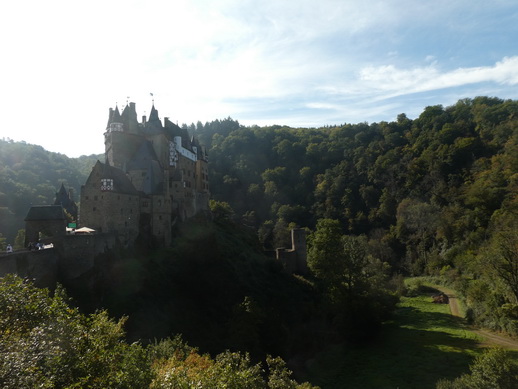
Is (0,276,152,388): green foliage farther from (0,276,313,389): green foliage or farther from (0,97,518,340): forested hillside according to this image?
(0,97,518,340): forested hillside

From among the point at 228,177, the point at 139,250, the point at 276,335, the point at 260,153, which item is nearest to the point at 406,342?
the point at 276,335

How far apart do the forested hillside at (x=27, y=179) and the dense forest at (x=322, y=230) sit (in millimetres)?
443

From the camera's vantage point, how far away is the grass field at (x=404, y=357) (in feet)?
108

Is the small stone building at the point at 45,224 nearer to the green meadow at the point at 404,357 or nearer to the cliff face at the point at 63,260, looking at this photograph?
the cliff face at the point at 63,260

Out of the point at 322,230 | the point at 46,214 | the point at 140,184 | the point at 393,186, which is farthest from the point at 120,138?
the point at 393,186

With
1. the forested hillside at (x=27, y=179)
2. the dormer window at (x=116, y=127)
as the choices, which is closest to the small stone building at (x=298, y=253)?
the dormer window at (x=116, y=127)

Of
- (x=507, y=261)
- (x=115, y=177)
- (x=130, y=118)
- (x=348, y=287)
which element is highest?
(x=130, y=118)

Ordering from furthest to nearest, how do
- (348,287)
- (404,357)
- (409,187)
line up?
(409,187), (348,287), (404,357)

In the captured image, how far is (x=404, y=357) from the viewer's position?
122 ft

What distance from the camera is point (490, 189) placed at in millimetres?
68625

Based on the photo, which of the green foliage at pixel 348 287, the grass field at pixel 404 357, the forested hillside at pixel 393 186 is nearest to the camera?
the grass field at pixel 404 357

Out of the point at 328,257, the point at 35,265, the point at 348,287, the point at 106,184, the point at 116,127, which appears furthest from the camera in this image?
the point at 348,287

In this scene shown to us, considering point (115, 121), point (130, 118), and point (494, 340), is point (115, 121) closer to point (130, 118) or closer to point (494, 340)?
point (130, 118)

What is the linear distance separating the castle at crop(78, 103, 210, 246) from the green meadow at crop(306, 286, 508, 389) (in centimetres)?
2241
